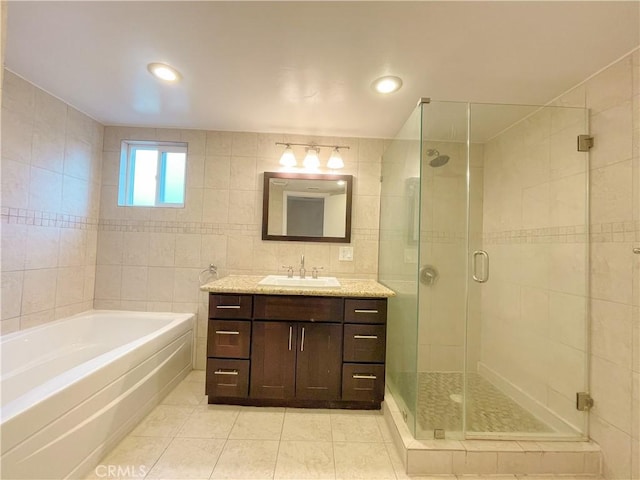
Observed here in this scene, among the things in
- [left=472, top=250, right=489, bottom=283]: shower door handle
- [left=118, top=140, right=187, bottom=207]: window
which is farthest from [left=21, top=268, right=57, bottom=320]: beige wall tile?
[left=472, top=250, right=489, bottom=283]: shower door handle

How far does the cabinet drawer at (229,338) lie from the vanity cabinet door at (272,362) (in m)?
0.06

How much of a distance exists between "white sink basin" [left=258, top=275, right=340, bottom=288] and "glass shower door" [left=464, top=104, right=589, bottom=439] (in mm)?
1056

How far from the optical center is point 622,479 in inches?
56.1

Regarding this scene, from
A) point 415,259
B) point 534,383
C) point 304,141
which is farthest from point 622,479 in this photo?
point 304,141

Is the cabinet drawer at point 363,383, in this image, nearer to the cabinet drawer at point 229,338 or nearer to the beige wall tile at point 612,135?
the cabinet drawer at point 229,338

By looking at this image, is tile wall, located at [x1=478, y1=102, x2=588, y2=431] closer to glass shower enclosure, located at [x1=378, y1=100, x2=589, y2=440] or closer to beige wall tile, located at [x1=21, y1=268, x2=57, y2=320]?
glass shower enclosure, located at [x1=378, y1=100, x2=589, y2=440]

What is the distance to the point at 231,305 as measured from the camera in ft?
6.66

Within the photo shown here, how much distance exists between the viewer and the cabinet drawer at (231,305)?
6.64 feet

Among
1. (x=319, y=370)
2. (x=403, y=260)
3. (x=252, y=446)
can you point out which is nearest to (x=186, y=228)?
(x=319, y=370)

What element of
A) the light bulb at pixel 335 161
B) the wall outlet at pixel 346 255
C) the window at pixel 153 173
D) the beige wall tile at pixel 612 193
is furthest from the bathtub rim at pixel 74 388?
the beige wall tile at pixel 612 193

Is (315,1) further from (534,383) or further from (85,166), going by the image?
(534,383)

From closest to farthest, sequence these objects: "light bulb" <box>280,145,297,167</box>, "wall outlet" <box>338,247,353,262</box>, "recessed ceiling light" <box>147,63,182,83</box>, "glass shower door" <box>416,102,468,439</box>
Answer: "recessed ceiling light" <box>147,63,182,83</box>, "glass shower door" <box>416,102,468,439</box>, "light bulb" <box>280,145,297,167</box>, "wall outlet" <box>338,247,353,262</box>

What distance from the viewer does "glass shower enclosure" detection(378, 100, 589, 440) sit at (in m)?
1.72

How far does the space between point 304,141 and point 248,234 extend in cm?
100
